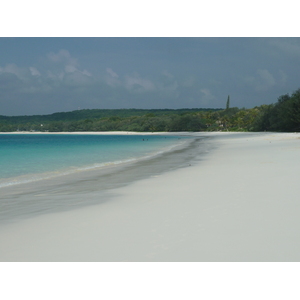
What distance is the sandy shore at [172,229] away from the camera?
3931mm

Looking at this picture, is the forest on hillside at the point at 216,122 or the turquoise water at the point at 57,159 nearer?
the turquoise water at the point at 57,159

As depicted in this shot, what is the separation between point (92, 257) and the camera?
3.90 metres

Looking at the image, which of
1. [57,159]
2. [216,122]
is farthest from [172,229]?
[216,122]

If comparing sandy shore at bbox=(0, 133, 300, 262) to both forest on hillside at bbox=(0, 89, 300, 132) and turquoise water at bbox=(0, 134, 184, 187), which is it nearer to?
turquoise water at bbox=(0, 134, 184, 187)

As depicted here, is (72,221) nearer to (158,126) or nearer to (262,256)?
(262,256)

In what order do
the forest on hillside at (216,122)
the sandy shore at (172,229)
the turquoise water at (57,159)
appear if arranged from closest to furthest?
1. the sandy shore at (172,229)
2. the turquoise water at (57,159)
3. the forest on hillside at (216,122)

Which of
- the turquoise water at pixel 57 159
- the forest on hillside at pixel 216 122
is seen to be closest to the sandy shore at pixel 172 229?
the turquoise water at pixel 57 159

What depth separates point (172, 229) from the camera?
481 centimetres

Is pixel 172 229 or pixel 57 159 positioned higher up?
pixel 172 229

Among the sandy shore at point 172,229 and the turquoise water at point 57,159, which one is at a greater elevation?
the sandy shore at point 172,229

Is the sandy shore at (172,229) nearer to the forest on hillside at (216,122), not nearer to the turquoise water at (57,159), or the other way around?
the turquoise water at (57,159)

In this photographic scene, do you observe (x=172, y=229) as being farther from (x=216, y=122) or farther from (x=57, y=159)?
(x=216, y=122)

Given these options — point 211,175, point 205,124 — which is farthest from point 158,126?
point 211,175

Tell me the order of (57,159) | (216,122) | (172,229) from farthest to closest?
(216,122) → (57,159) → (172,229)
